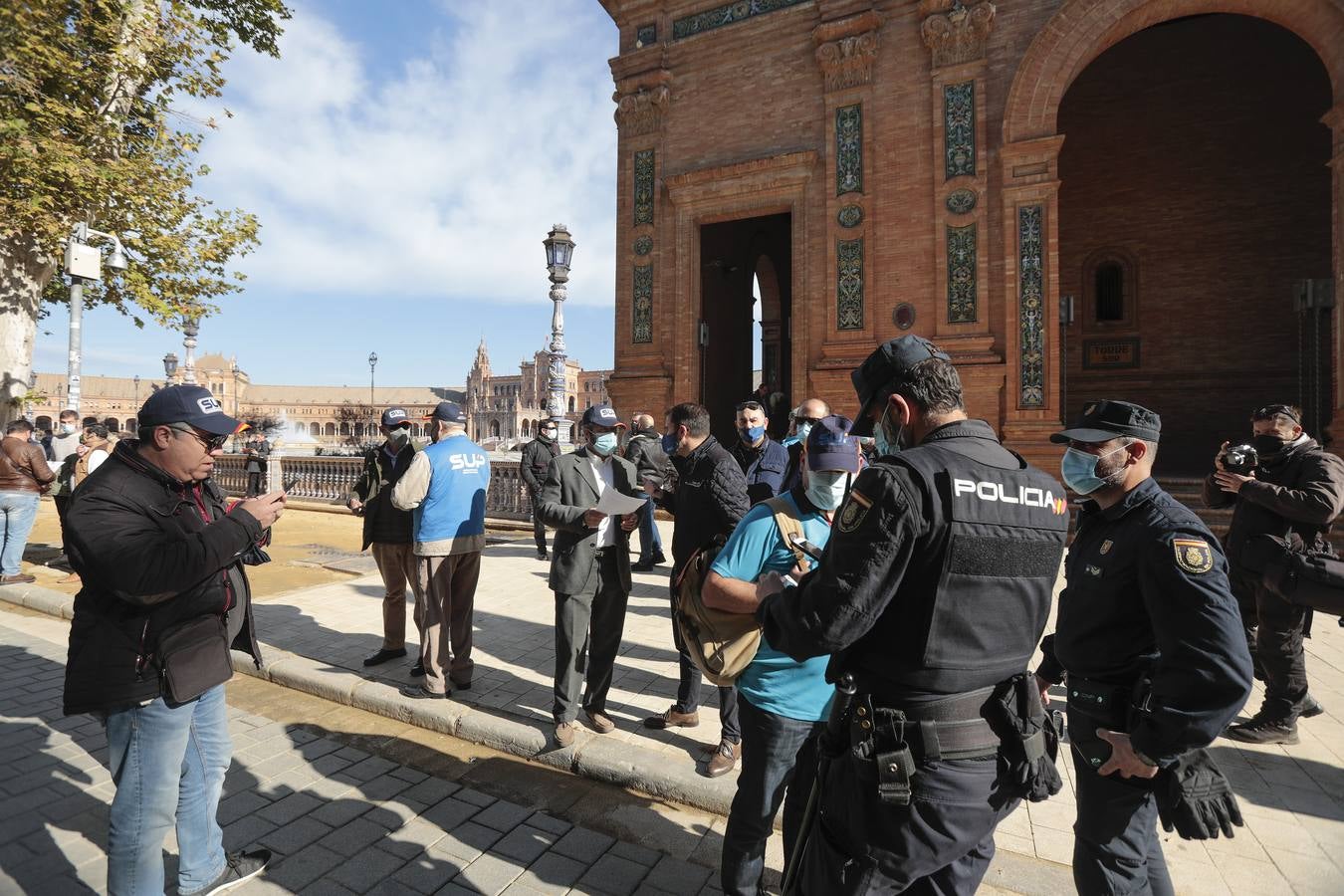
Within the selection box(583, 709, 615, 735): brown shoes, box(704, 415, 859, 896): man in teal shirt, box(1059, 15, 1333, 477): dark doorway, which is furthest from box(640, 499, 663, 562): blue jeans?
box(1059, 15, 1333, 477): dark doorway

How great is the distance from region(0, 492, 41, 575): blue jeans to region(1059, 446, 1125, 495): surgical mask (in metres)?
10.6

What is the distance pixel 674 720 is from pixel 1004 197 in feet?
36.9

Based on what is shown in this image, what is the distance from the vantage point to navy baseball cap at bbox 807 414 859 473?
234 centimetres

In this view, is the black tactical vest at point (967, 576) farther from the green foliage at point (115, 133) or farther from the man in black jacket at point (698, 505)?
the green foliage at point (115, 133)

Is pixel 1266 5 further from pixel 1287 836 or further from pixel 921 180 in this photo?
pixel 1287 836

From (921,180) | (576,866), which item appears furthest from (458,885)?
→ (921,180)

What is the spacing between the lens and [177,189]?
11.9 m

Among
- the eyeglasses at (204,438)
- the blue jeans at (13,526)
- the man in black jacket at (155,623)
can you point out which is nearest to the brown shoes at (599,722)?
the man in black jacket at (155,623)

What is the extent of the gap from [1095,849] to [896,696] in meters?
1.06

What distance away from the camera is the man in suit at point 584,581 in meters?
3.97

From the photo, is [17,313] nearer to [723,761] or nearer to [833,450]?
[723,761]

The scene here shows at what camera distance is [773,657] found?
247 centimetres

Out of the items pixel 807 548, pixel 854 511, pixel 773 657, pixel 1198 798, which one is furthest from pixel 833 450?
pixel 1198 798

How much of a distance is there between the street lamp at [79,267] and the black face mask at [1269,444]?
15.1 metres
